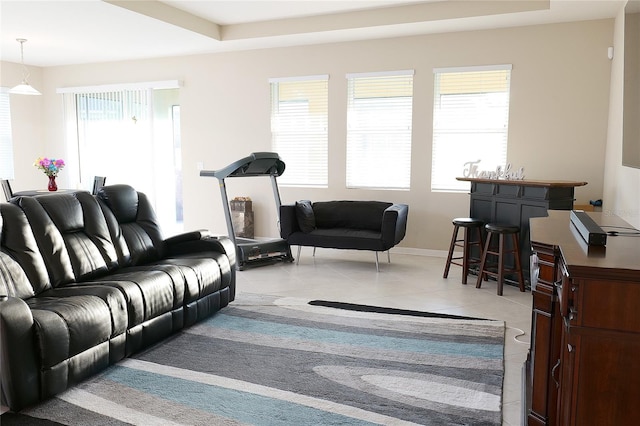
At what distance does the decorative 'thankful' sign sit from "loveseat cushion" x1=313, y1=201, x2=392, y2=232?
1.04 m

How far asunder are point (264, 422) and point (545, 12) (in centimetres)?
490

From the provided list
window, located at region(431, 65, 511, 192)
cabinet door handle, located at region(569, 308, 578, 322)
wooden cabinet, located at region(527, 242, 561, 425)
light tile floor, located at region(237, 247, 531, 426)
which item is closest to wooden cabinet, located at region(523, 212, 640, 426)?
cabinet door handle, located at region(569, 308, 578, 322)

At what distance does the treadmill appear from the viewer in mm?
5668

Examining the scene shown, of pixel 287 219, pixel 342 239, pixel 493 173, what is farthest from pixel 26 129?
pixel 493 173

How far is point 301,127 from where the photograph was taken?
23.6 ft

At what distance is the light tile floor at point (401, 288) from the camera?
415 cm

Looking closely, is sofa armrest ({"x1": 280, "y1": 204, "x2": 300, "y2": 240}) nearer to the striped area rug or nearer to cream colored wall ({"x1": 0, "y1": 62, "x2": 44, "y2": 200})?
the striped area rug

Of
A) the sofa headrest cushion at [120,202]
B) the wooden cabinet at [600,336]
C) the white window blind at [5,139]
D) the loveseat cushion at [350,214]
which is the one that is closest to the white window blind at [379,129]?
the loveseat cushion at [350,214]

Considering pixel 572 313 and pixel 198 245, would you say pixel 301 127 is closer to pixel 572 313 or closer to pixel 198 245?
pixel 198 245

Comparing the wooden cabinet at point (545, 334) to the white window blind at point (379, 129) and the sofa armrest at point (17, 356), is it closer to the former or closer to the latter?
the sofa armrest at point (17, 356)

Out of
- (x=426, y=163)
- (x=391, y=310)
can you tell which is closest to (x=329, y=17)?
(x=426, y=163)

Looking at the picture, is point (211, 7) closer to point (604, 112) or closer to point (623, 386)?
point (604, 112)

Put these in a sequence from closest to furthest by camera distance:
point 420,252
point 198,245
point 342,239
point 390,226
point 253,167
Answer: point 198,245, point 390,226, point 342,239, point 253,167, point 420,252

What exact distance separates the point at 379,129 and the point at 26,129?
19.4ft
